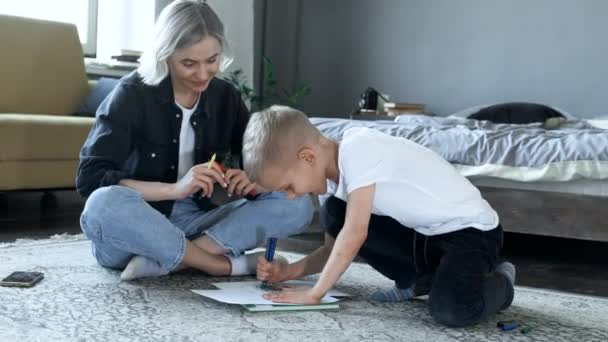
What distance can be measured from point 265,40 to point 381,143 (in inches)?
157

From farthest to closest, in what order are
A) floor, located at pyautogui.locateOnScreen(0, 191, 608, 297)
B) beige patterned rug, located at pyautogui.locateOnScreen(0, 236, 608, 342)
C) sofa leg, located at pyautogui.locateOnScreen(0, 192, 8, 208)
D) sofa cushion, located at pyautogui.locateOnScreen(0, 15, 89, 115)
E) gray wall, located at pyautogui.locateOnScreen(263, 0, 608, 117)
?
gray wall, located at pyautogui.locateOnScreen(263, 0, 608, 117) < sofa cushion, located at pyautogui.locateOnScreen(0, 15, 89, 115) < sofa leg, located at pyautogui.locateOnScreen(0, 192, 8, 208) < floor, located at pyautogui.locateOnScreen(0, 191, 608, 297) < beige patterned rug, located at pyautogui.locateOnScreen(0, 236, 608, 342)

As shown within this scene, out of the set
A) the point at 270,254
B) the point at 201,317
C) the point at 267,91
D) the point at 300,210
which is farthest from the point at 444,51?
the point at 201,317

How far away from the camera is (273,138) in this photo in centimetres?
144

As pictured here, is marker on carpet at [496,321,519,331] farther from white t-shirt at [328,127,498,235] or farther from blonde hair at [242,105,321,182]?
blonde hair at [242,105,321,182]

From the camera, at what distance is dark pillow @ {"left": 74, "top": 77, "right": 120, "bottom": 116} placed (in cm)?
354

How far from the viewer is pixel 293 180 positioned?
145cm

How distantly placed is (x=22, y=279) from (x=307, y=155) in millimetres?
737

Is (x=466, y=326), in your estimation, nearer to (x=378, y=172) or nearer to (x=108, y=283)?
(x=378, y=172)

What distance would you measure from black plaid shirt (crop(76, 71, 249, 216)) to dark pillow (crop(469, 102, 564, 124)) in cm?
242

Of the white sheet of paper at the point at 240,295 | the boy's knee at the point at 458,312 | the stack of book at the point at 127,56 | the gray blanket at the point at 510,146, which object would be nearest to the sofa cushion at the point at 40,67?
the stack of book at the point at 127,56

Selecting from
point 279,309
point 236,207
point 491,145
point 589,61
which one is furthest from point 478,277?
point 589,61

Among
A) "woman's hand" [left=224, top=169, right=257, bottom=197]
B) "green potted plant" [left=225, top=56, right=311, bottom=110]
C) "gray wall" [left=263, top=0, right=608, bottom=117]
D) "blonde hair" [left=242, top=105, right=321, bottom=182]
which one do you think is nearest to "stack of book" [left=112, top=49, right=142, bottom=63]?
"green potted plant" [left=225, top=56, right=311, bottom=110]

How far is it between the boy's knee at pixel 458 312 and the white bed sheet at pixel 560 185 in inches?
44.0

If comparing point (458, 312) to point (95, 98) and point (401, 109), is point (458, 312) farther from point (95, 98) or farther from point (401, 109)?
point (401, 109)
